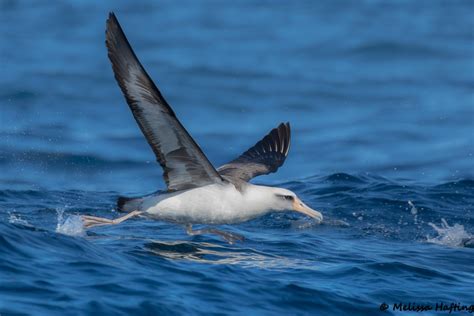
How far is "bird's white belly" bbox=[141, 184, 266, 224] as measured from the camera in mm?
10078

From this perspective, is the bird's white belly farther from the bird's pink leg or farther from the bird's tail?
the bird's pink leg

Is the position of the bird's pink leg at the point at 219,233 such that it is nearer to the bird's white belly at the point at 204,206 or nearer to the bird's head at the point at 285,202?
the bird's white belly at the point at 204,206

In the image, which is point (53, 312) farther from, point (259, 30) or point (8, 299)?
point (259, 30)

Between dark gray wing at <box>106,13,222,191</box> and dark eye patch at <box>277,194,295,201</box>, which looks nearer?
dark gray wing at <box>106,13,222,191</box>

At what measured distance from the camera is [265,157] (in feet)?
40.1

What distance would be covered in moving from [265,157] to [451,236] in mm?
2403

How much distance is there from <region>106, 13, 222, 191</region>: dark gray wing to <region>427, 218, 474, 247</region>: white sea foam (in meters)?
2.73

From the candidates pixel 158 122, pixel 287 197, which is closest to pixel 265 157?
pixel 287 197

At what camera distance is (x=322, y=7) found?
2839cm

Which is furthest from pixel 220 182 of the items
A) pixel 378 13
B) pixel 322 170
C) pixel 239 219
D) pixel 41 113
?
pixel 378 13

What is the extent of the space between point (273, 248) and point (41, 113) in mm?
9560

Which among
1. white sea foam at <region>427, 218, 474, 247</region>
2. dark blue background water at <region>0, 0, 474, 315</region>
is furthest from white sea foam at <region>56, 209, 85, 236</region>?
white sea foam at <region>427, 218, 474, 247</region>

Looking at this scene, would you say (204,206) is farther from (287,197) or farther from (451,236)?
(451,236)

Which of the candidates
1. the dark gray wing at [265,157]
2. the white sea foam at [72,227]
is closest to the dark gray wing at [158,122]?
the white sea foam at [72,227]
